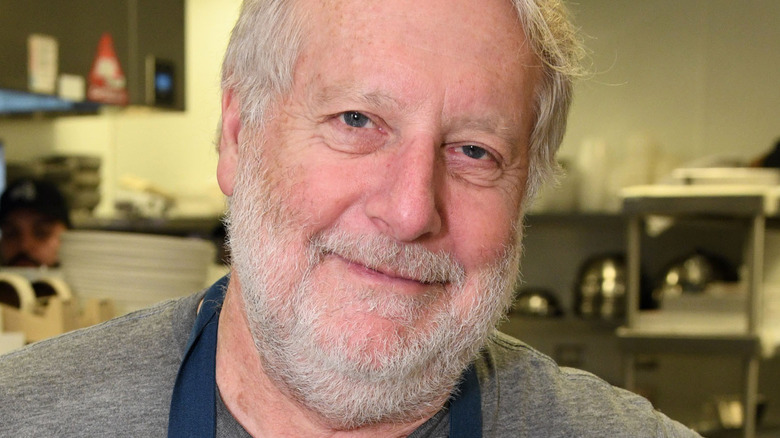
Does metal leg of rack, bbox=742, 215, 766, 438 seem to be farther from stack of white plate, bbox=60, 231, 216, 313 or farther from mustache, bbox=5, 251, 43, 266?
mustache, bbox=5, 251, 43, 266

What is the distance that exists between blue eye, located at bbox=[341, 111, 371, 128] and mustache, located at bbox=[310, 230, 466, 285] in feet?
0.42

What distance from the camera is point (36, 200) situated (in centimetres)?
315

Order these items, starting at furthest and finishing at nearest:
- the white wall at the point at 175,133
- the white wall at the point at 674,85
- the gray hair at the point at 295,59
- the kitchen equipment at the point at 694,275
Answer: the white wall at the point at 175,133
the white wall at the point at 674,85
the kitchen equipment at the point at 694,275
the gray hair at the point at 295,59

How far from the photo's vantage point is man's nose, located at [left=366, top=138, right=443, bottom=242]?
98 centimetres

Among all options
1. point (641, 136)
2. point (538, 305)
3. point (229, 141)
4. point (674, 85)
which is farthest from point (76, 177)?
point (229, 141)

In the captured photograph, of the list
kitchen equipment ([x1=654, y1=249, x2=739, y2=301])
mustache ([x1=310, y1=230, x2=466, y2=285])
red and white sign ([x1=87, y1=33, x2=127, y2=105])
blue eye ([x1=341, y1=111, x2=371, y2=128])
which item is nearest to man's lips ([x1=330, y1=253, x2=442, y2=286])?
mustache ([x1=310, y1=230, x2=466, y2=285])

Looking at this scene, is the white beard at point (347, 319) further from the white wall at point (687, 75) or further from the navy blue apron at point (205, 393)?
the white wall at point (687, 75)

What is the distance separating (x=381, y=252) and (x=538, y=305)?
12.3 feet

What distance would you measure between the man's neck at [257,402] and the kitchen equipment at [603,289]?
344cm

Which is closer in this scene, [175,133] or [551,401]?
[551,401]

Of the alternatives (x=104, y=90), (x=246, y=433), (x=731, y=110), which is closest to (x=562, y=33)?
(x=246, y=433)

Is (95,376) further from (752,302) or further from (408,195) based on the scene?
(752,302)

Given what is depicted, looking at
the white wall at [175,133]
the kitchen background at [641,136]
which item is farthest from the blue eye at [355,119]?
the white wall at [175,133]

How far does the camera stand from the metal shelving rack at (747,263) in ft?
9.15
